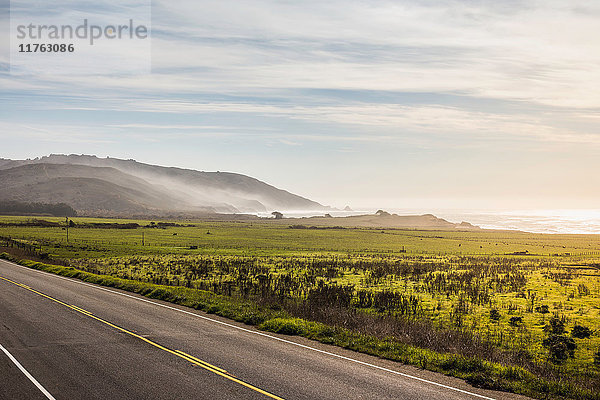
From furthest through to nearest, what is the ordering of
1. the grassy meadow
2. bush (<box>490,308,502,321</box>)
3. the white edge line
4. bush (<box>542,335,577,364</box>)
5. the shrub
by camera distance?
1. bush (<box>490,308,502,321</box>)
2. the shrub
3. bush (<box>542,335,577,364</box>)
4. the grassy meadow
5. the white edge line

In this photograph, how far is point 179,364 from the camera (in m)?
14.8

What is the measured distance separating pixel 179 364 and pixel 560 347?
1387cm

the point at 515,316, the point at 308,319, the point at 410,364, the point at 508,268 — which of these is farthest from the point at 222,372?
the point at 508,268

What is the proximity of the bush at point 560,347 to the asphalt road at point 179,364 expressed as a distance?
6398 millimetres

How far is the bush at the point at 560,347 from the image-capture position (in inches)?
692

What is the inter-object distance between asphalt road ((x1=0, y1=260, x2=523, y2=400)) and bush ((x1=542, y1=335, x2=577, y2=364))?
21.0 feet

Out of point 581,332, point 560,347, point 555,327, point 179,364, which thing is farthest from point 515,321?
point 179,364

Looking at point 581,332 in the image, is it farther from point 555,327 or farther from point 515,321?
point 515,321

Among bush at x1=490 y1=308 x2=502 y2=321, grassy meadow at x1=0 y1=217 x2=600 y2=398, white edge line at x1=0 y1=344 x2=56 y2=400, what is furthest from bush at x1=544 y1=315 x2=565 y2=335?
white edge line at x1=0 y1=344 x2=56 y2=400

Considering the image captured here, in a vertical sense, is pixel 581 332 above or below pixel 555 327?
below

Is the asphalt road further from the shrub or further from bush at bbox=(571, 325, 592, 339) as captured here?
the shrub

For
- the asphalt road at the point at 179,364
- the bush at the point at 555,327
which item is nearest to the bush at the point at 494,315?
the bush at the point at 555,327

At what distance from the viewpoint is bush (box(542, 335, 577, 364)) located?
17.6m

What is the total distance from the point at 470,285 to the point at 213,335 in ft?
75.2
